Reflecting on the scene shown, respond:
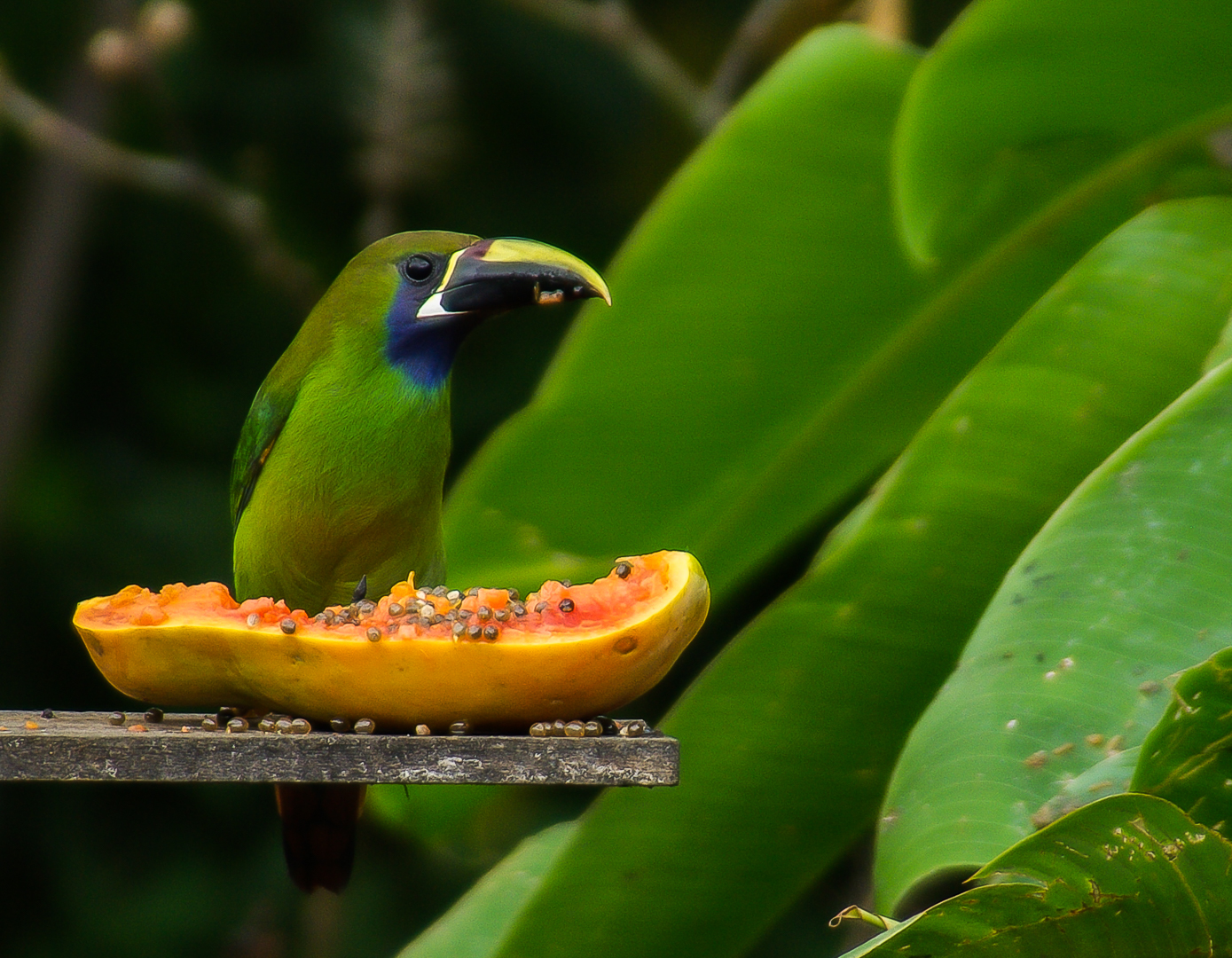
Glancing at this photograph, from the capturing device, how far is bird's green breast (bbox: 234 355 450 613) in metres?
1.62

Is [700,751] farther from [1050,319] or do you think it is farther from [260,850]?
[260,850]

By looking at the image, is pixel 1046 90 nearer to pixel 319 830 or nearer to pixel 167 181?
pixel 319 830

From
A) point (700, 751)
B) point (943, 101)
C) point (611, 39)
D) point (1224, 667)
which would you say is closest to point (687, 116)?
point (611, 39)

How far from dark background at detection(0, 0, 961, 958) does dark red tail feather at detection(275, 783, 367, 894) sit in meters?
2.14

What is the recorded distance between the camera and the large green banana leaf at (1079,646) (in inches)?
46.1

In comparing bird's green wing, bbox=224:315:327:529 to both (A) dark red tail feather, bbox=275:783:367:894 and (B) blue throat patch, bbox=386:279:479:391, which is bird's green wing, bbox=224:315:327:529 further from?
(A) dark red tail feather, bbox=275:783:367:894

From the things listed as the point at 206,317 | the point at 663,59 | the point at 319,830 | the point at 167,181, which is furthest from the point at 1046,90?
the point at 206,317

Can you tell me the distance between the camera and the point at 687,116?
10.6ft

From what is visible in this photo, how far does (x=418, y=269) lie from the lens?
1581mm

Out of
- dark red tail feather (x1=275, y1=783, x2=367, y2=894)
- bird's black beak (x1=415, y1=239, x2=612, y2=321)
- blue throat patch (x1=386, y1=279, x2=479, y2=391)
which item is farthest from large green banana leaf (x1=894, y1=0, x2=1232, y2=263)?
dark red tail feather (x1=275, y1=783, x2=367, y2=894)

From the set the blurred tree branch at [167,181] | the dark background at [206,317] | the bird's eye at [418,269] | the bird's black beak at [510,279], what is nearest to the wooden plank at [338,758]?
the bird's black beak at [510,279]

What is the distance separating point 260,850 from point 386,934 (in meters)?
0.42

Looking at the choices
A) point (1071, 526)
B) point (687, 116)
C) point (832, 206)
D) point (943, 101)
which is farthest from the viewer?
point (687, 116)

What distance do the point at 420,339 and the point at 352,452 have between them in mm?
150
